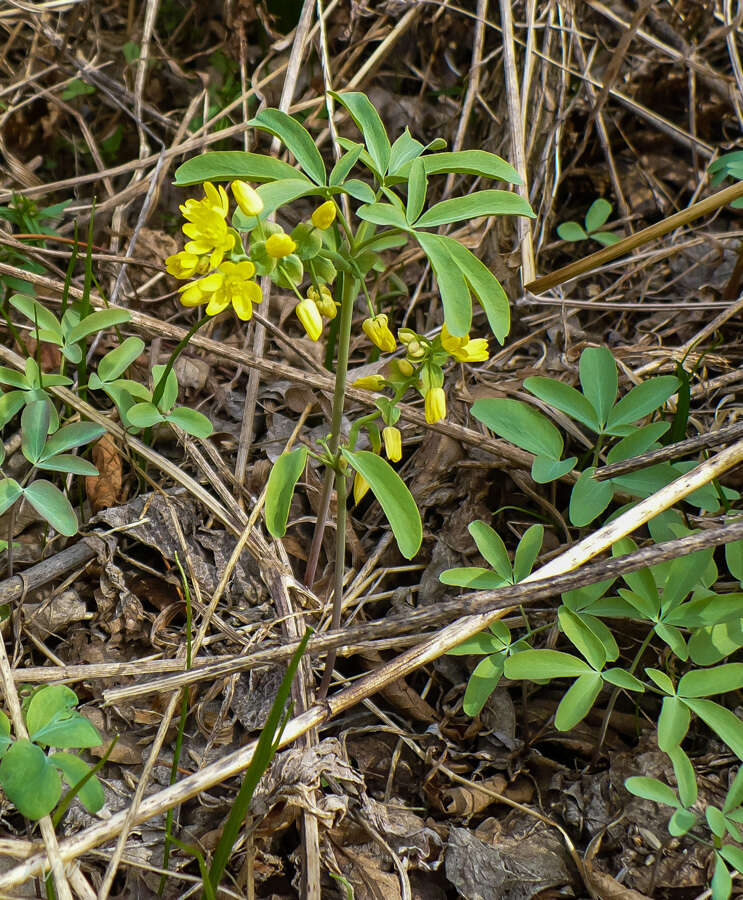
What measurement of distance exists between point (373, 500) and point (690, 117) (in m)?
1.87

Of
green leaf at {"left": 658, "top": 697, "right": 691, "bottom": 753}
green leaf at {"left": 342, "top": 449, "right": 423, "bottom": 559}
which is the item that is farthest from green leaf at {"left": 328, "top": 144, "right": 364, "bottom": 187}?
green leaf at {"left": 658, "top": 697, "right": 691, "bottom": 753}

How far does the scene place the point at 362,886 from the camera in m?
1.50

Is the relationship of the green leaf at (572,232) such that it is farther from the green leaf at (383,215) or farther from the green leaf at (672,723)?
the green leaf at (672,723)

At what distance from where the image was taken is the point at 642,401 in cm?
182

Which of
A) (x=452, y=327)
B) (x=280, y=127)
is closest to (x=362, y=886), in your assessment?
(x=452, y=327)

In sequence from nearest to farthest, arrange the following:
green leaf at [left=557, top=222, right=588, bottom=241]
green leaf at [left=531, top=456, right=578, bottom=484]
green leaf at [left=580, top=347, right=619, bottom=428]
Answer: green leaf at [left=531, top=456, right=578, bottom=484] → green leaf at [left=580, top=347, right=619, bottom=428] → green leaf at [left=557, top=222, right=588, bottom=241]

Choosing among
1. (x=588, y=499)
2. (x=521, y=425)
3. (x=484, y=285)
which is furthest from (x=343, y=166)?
(x=588, y=499)

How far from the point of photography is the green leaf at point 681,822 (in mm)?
1356

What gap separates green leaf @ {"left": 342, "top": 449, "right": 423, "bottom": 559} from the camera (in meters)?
1.38

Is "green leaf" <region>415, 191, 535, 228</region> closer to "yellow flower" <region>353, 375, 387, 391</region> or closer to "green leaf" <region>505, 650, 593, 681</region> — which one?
"yellow flower" <region>353, 375, 387, 391</region>

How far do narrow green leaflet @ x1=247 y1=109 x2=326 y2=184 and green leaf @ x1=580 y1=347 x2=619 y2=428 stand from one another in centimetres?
84

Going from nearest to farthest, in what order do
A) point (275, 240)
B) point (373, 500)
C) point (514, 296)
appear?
point (275, 240) → point (373, 500) → point (514, 296)

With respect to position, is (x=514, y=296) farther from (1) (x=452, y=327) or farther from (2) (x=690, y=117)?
(1) (x=452, y=327)

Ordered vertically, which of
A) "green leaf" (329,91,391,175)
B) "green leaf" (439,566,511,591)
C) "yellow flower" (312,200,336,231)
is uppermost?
"green leaf" (329,91,391,175)
